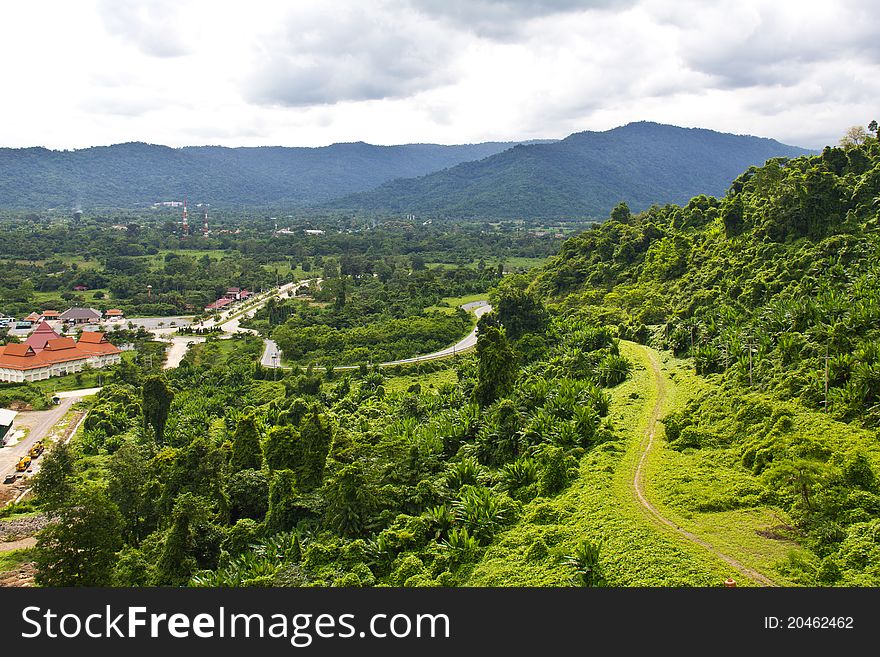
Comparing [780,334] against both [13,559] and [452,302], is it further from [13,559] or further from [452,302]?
[452,302]

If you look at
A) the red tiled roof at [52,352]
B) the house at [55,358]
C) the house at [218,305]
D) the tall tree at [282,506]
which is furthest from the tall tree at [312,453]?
the house at [218,305]

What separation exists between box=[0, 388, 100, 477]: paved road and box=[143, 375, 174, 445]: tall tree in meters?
7.83

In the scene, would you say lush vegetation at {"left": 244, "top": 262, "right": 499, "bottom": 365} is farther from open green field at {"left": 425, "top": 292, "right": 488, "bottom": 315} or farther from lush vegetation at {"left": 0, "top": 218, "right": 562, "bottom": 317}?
lush vegetation at {"left": 0, "top": 218, "right": 562, "bottom": 317}

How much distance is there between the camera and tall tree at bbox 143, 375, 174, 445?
3875 centimetres

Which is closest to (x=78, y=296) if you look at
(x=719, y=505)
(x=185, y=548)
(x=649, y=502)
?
(x=185, y=548)

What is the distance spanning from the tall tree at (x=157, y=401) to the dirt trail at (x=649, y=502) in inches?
1096

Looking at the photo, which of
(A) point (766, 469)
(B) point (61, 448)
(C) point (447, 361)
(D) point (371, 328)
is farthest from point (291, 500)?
(D) point (371, 328)

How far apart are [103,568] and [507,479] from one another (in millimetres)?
12872

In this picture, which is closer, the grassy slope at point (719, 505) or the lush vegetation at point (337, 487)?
the grassy slope at point (719, 505)

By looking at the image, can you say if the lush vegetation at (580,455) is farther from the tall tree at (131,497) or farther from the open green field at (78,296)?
the open green field at (78,296)

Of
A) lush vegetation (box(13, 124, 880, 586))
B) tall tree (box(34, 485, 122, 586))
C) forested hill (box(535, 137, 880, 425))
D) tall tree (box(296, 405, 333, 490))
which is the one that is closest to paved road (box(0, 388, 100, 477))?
lush vegetation (box(13, 124, 880, 586))

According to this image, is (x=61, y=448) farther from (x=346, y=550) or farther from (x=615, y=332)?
(x=615, y=332)

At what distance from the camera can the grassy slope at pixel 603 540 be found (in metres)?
14.5

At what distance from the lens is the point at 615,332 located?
4178 cm
